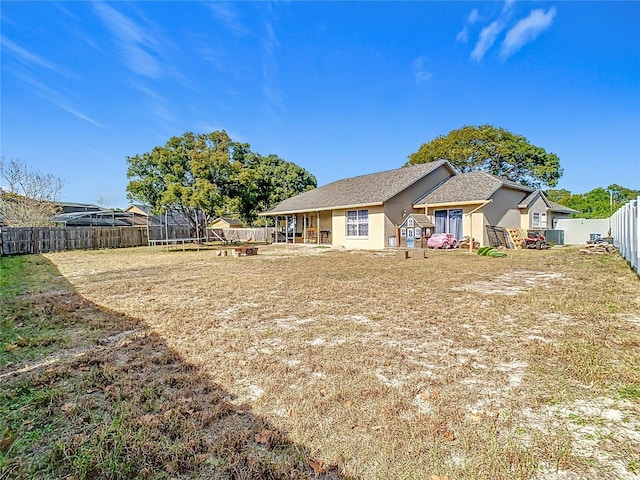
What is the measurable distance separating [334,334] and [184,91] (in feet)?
52.1

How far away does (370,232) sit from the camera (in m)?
18.3

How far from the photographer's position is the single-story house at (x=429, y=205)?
16.9 m

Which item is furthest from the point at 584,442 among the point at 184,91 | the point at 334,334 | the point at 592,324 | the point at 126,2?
the point at 184,91

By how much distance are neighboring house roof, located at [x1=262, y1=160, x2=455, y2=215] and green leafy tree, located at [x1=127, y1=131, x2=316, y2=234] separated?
3366mm

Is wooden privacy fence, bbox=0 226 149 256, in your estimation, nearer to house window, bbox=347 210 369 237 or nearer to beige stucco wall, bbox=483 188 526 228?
house window, bbox=347 210 369 237

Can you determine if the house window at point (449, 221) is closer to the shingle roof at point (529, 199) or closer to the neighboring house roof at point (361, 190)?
the neighboring house roof at point (361, 190)

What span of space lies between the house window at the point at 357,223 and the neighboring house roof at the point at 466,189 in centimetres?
301

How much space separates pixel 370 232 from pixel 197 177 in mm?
10999

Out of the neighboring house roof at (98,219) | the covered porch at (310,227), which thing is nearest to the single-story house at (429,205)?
the covered porch at (310,227)

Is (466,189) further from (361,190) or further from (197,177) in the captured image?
(197,177)

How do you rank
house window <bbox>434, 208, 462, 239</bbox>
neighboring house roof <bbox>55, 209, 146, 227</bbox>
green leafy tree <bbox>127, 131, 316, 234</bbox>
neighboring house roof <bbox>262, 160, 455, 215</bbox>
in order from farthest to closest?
neighboring house roof <bbox>55, 209, 146, 227</bbox>, green leafy tree <bbox>127, 131, 316, 234</bbox>, neighboring house roof <bbox>262, 160, 455, 215</bbox>, house window <bbox>434, 208, 462, 239</bbox>

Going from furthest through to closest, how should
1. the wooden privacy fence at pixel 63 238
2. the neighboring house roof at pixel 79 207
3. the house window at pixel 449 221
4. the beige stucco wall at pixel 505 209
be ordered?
the neighboring house roof at pixel 79 207, the house window at pixel 449 221, the beige stucco wall at pixel 505 209, the wooden privacy fence at pixel 63 238

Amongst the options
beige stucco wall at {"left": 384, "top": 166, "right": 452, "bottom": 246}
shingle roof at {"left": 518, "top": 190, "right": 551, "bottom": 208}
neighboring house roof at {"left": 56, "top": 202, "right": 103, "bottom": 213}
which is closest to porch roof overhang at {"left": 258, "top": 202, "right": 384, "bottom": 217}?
beige stucco wall at {"left": 384, "top": 166, "right": 452, "bottom": 246}

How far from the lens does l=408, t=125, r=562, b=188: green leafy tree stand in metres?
29.4
